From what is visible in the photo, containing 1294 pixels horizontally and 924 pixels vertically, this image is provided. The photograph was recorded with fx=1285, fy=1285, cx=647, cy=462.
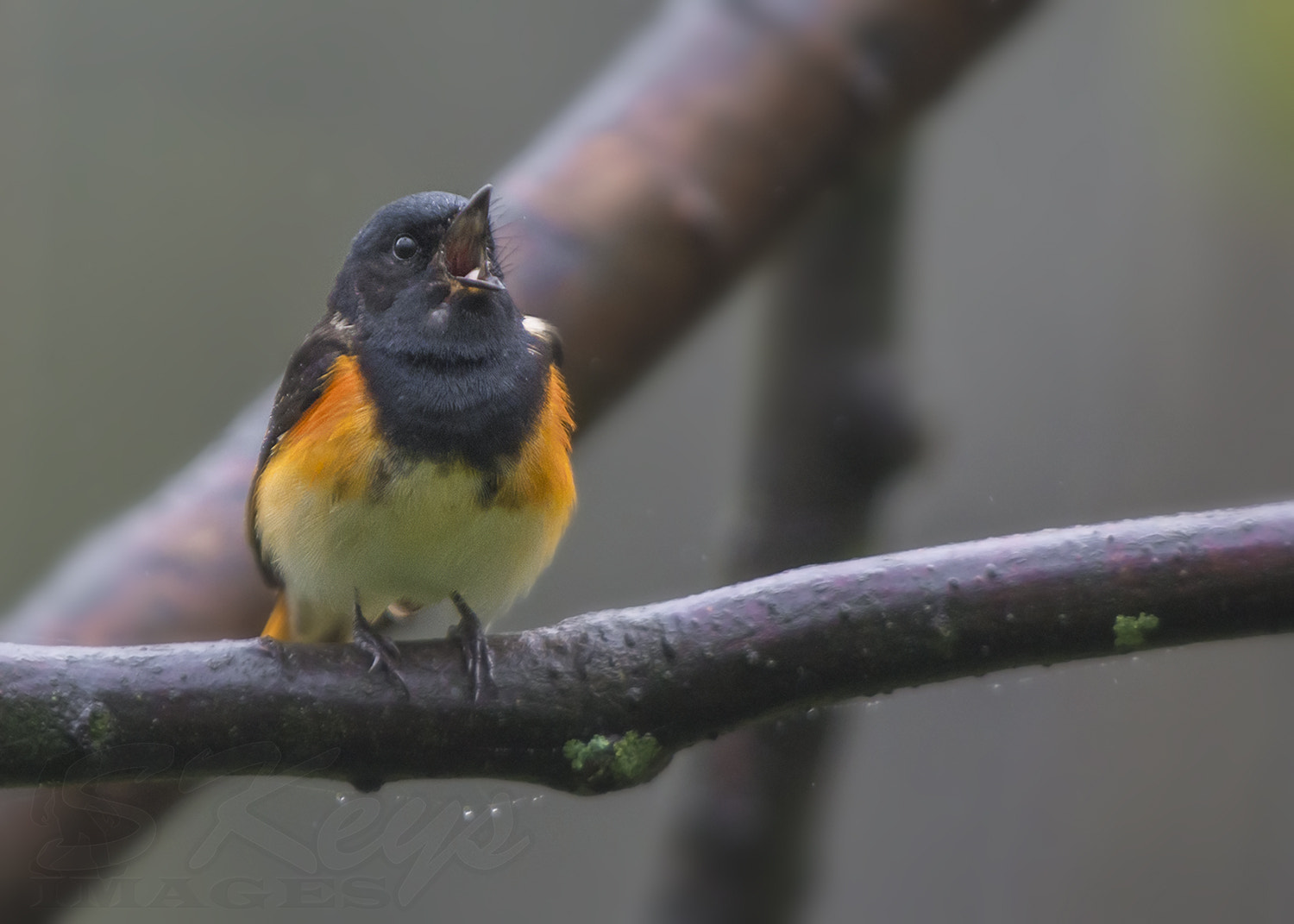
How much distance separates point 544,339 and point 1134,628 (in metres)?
1.05

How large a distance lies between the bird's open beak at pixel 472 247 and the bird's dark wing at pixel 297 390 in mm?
207

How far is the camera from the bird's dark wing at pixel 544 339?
6.91 ft

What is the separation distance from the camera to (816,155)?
234 centimetres

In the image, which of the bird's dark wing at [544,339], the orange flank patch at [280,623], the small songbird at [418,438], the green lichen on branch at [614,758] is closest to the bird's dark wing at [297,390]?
the small songbird at [418,438]

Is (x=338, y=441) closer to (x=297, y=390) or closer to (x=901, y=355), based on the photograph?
(x=297, y=390)

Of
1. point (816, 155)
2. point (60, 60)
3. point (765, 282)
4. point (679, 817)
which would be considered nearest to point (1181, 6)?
point (816, 155)

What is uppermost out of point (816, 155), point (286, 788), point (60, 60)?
point (60, 60)

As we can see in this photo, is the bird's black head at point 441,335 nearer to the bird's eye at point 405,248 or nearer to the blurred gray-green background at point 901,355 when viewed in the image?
the bird's eye at point 405,248

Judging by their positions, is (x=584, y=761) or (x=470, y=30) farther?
(x=470, y=30)

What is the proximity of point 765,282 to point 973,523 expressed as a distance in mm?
643

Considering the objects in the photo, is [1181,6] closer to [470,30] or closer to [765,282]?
[765,282]

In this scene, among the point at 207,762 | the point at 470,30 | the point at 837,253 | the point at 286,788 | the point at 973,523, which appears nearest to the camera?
A: the point at 207,762

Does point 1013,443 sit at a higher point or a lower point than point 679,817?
higher

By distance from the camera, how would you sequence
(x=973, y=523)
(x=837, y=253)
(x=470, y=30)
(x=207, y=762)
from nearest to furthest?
(x=207, y=762) → (x=973, y=523) → (x=837, y=253) → (x=470, y=30)
